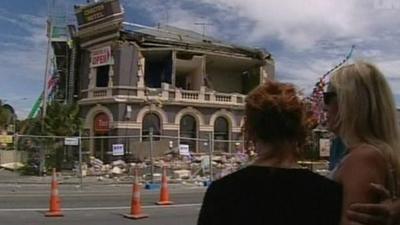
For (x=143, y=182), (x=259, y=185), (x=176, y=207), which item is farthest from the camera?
(x=143, y=182)

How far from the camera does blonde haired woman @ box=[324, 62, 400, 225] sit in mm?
2580

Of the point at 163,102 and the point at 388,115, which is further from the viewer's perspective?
the point at 163,102

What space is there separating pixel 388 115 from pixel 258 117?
0.54m

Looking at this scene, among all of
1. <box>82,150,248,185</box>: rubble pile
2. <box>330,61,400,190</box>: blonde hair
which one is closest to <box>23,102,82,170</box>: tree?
<box>82,150,248,185</box>: rubble pile

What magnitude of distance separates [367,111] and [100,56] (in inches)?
1680

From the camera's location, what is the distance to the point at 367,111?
8.82 feet

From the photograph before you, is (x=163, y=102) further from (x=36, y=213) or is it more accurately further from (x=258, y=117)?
(x=258, y=117)

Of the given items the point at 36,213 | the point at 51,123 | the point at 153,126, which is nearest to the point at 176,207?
the point at 36,213

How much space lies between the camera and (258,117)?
2721 mm

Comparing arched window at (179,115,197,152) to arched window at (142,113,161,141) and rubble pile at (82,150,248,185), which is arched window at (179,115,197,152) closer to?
arched window at (142,113,161,141)

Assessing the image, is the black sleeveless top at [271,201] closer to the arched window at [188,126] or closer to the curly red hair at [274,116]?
the curly red hair at [274,116]

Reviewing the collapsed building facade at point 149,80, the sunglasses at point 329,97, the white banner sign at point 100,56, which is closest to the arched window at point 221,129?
the collapsed building facade at point 149,80

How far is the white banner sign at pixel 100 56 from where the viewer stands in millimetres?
43875

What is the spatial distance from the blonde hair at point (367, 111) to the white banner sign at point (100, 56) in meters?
41.7
